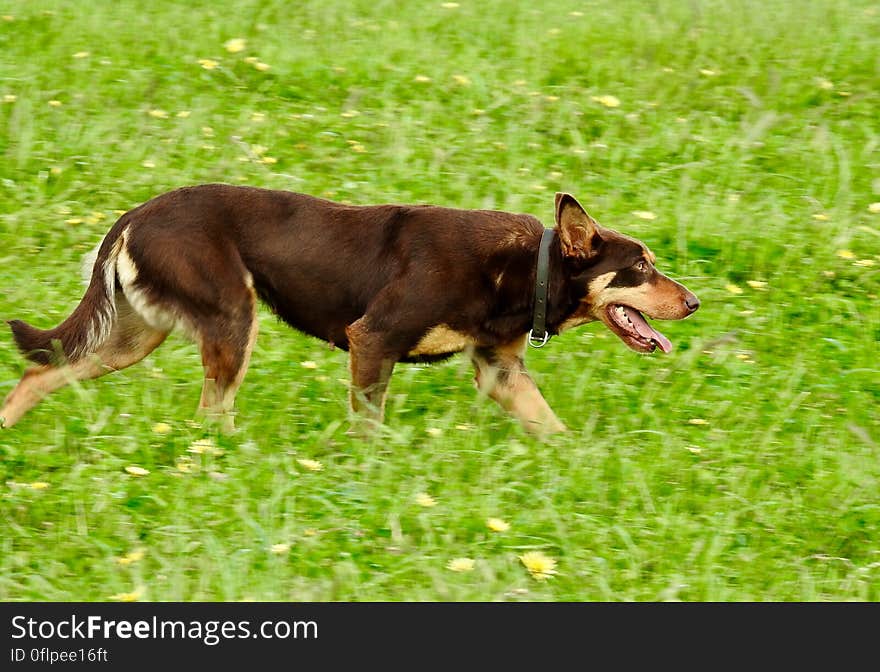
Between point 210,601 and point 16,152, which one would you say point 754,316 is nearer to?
point 210,601

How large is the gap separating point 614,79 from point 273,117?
107 inches

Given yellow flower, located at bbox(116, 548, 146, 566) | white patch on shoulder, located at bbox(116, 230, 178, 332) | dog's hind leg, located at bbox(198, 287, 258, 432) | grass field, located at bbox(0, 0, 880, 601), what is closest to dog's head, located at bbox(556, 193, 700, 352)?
grass field, located at bbox(0, 0, 880, 601)

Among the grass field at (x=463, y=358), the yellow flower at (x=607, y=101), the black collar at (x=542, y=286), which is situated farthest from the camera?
the yellow flower at (x=607, y=101)

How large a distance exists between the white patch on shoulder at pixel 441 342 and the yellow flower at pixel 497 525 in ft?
3.94

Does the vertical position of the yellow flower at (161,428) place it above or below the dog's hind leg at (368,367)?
below

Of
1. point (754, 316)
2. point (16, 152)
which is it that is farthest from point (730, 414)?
point (16, 152)

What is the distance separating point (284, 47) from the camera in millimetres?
10617

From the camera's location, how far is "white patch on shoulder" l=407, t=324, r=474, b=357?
6.22 meters

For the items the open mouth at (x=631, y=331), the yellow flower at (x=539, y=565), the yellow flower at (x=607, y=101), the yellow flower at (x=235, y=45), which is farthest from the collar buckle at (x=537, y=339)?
the yellow flower at (x=235, y=45)

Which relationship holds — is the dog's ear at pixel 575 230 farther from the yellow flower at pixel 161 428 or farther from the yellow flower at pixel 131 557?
the yellow flower at pixel 131 557

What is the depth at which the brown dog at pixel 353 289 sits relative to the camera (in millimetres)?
6152

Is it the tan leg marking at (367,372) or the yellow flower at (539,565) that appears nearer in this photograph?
the yellow flower at (539,565)

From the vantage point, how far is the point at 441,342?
247 inches

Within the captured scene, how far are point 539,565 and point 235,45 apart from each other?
6686 mm
